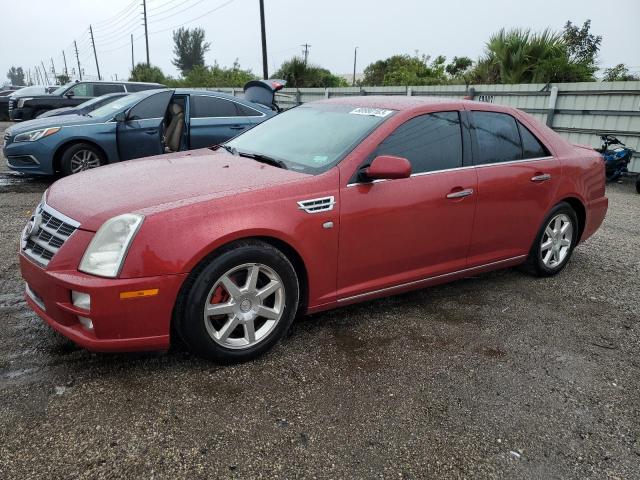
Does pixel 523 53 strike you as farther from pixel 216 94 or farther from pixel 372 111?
pixel 372 111

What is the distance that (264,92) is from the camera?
8.66 metres

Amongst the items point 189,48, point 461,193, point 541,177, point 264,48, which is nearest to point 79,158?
point 461,193

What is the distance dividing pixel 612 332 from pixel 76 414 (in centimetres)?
337

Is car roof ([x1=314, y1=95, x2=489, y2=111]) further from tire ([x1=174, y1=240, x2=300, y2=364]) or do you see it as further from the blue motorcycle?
the blue motorcycle

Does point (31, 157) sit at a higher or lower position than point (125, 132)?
lower

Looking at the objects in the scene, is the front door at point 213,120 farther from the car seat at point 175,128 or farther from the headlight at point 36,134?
the headlight at point 36,134

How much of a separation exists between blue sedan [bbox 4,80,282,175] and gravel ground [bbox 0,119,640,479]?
4154 millimetres

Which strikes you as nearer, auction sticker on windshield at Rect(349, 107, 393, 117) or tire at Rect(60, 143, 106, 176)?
auction sticker on windshield at Rect(349, 107, 393, 117)

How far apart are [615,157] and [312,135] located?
8.06 m

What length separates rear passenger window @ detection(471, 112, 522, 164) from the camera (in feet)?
12.3

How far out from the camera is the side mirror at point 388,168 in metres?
2.98


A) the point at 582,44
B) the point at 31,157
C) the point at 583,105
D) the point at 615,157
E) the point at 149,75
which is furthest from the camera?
the point at 149,75

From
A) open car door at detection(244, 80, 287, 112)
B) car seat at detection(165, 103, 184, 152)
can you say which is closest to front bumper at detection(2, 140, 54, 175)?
car seat at detection(165, 103, 184, 152)

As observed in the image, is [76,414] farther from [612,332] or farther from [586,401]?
[612,332]
